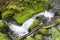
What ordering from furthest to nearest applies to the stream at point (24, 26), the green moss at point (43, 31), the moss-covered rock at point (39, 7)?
the moss-covered rock at point (39, 7) → the stream at point (24, 26) → the green moss at point (43, 31)

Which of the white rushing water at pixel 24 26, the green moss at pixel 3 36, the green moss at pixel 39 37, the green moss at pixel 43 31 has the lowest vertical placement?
the green moss at pixel 39 37

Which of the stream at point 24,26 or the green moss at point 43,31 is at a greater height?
the stream at point 24,26

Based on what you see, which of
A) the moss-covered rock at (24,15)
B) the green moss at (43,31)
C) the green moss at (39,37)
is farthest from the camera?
the moss-covered rock at (24,15)

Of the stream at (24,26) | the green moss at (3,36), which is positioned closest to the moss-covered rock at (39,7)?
the stream at (24,26)

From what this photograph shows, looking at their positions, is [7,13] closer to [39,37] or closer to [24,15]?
[24,15]

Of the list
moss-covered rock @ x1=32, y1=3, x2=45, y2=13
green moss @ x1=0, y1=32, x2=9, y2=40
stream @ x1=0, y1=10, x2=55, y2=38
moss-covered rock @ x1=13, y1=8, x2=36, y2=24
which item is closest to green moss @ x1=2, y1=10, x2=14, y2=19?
moss-covered rock @ x1=13, y1=8, x2=36, y2=24

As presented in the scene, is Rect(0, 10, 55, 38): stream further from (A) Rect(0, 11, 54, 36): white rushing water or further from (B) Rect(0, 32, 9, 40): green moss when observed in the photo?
(B) Rect(0, 32, 9, 40): green moss

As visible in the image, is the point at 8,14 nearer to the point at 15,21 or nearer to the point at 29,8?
the point at 15,21

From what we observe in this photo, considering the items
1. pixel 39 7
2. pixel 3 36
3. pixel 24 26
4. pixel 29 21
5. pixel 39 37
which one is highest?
pixel 39 7

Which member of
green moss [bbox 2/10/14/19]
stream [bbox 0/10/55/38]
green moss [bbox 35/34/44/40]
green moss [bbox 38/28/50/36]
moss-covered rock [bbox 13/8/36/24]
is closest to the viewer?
green moss [bbox 35/34/44/40]

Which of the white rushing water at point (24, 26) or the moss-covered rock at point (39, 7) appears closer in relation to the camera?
the white rushing water at point (24, 26)

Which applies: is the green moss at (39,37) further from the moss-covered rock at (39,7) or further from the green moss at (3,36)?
the moss-covered rock at (39,7)

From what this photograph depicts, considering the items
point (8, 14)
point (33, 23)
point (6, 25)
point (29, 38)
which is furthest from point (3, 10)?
point (29, 38)

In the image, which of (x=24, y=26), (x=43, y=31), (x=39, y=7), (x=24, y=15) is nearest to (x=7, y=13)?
(x=24, y=15)
